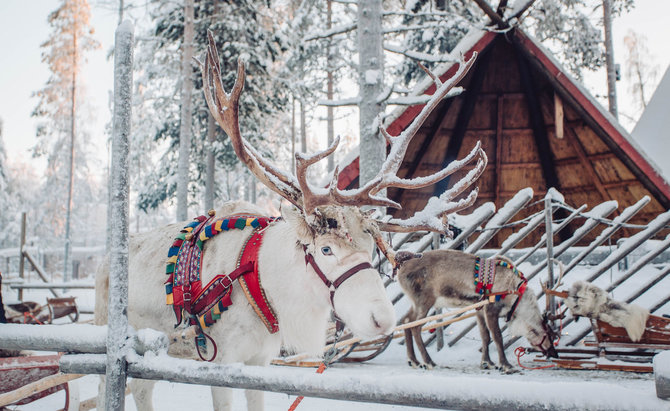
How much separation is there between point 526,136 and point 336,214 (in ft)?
31.3

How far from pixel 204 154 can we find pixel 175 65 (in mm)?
2995

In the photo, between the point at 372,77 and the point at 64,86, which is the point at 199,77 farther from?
the point at 64,86

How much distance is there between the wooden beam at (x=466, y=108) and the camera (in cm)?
934

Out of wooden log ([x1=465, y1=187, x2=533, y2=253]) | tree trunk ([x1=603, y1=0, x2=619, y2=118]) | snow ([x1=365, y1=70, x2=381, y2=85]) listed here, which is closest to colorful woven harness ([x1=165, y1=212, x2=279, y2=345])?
wooden log ([x1=465, y1=187, x2=533, y2=253])

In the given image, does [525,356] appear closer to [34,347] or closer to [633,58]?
[34,347]

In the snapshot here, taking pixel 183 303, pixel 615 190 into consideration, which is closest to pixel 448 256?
pixel 183 303

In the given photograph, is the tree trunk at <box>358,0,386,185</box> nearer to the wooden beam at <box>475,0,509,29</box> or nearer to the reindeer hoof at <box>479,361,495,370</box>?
the wooden beam at <box>475,0,509,29</box>

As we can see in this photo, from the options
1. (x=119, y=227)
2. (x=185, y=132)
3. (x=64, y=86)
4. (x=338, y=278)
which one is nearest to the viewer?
(x=119, y=227)

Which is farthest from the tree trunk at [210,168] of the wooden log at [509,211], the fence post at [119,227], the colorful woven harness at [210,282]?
the fence post at [119,227]

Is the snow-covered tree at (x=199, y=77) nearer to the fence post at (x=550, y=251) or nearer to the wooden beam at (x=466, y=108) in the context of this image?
the wooden beam at (x=466, y=108)

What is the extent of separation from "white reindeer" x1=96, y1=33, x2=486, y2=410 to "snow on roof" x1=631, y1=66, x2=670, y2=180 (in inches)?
523

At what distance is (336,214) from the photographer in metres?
2.46

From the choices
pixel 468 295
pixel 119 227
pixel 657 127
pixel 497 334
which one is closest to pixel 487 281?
pixel 468 295

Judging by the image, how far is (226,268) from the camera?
2.69m
